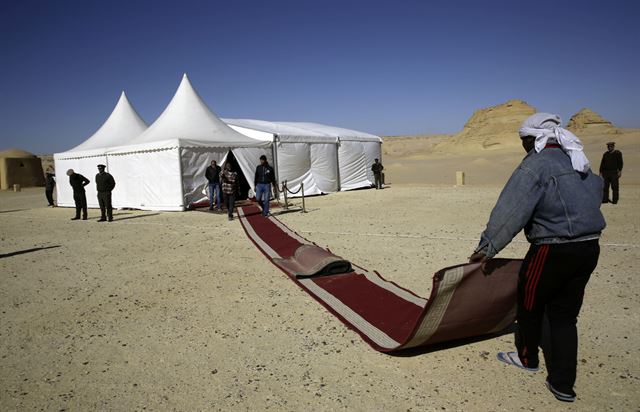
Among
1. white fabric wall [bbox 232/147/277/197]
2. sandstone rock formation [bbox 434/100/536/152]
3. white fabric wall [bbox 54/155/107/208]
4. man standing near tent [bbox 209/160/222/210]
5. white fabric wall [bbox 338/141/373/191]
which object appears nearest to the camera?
man standing near tent [bbox 209/160/222/210]

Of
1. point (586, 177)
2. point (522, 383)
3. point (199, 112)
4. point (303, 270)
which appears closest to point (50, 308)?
point (303, 270)

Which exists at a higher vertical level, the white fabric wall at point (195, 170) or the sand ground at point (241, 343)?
the white fabric wall at point (195, 170)

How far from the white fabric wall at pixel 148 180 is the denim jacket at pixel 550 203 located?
1189 cm

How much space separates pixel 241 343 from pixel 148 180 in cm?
1178

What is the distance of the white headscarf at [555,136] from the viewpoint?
2406mm

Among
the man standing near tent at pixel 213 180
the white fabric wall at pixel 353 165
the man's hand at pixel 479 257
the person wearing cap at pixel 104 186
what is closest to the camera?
the man's hand at pixel 479 257

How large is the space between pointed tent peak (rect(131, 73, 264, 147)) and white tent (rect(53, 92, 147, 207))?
7.72ft

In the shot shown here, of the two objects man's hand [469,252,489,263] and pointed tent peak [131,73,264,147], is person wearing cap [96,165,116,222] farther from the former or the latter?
man's hand [469,252,489,263]

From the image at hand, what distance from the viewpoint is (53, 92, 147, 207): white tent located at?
16.0 meters

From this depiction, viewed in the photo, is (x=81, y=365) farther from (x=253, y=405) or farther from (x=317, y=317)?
(x=317, y=317)

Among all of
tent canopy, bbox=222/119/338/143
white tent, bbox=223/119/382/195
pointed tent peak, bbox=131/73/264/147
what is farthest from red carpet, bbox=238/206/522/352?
tent canopy, bbox=222/119/338/143

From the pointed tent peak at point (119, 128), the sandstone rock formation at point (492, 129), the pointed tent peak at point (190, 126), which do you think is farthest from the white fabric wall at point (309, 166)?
the sandstone rock formation at point (492, 129)

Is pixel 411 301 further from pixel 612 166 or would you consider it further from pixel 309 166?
pixel 309 166

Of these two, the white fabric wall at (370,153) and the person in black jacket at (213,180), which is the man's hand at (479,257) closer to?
the person in black jacket at (213,180)
